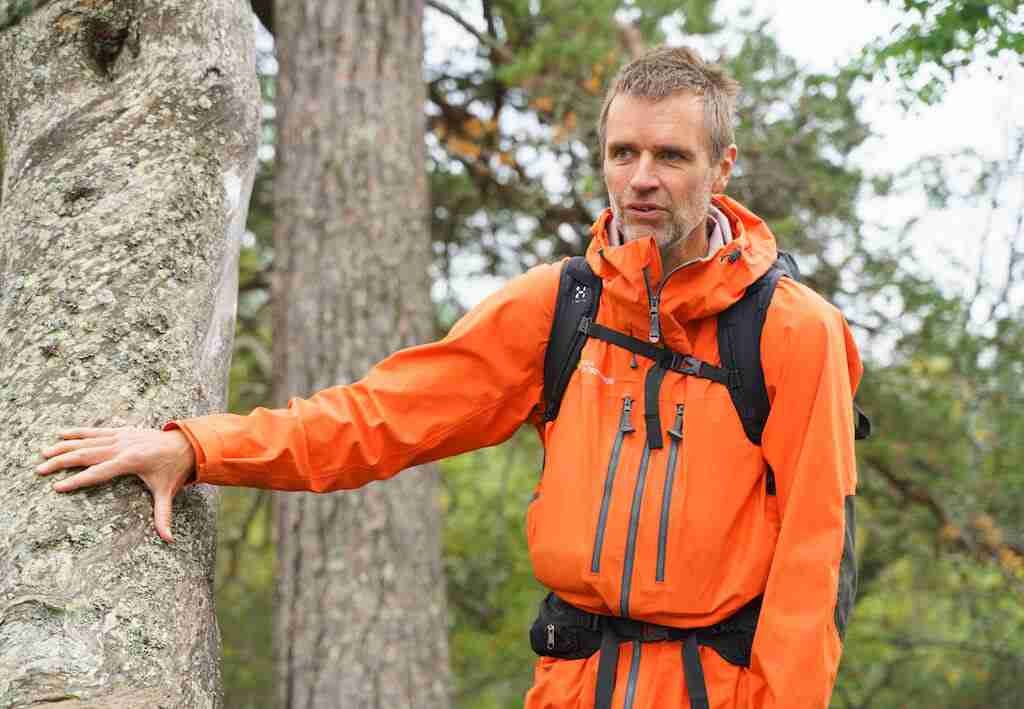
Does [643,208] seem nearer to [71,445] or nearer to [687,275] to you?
[687,275]

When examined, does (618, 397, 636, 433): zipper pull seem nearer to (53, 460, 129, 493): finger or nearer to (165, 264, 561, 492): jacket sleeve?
(165, 264, 561, 492): jacket sleeve

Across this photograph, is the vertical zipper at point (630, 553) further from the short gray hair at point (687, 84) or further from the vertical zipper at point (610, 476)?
the short gray hair at point (687, 84)

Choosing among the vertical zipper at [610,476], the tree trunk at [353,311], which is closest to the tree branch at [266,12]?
the tree trunk at [353,311]

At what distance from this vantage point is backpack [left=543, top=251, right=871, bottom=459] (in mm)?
2523

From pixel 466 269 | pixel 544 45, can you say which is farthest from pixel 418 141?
pixel 466 269

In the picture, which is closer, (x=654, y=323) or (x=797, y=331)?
(x=797, y=331)

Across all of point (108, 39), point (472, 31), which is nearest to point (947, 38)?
point (108, 39)

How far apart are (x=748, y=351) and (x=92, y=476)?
55.8 inches

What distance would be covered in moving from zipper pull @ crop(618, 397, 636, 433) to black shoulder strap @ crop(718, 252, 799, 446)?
0.23m

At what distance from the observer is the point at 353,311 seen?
211 inches

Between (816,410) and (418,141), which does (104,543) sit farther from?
Result: (418,141)

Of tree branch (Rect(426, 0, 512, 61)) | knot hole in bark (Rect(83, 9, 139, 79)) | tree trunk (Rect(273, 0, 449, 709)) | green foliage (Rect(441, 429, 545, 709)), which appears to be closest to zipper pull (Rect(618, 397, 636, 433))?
knot hole in bark (Rect(83, 9, 139, 79))

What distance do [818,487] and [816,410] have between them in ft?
0.54

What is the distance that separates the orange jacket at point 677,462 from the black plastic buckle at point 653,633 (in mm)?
44
